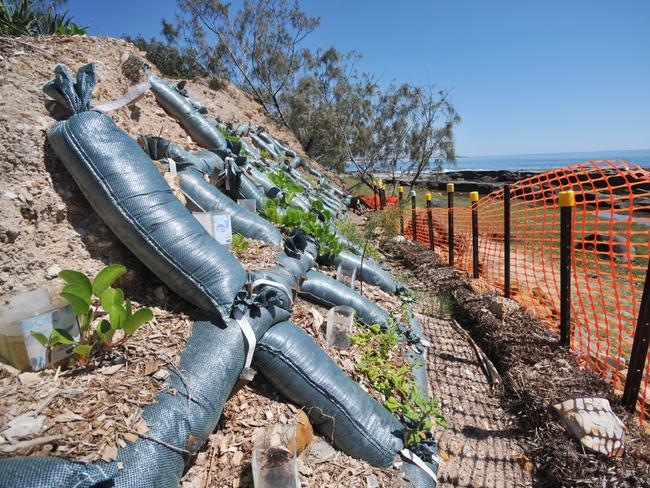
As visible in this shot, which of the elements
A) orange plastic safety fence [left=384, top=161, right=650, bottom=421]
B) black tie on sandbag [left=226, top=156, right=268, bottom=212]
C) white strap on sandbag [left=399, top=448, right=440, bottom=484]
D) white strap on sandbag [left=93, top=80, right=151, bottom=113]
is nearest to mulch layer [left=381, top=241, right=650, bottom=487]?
orange plastic safety fence [left=384, top=161, right=650, bottom=421]

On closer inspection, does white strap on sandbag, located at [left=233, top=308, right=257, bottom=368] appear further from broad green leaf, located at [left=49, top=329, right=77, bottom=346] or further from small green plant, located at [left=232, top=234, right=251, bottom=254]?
small green plant, located at [left=232, top=234, right=251, bottom=254]

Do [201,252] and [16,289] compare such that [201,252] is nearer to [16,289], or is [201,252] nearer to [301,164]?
[16,289]

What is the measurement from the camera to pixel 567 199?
2.62m

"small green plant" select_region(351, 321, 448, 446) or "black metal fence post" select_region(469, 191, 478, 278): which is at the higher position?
"black metal fence post" select_region(469, 191, 478, 278)

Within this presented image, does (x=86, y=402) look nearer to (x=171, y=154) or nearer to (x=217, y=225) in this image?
(x=217, y=225)

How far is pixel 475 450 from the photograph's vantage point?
6.68 ft

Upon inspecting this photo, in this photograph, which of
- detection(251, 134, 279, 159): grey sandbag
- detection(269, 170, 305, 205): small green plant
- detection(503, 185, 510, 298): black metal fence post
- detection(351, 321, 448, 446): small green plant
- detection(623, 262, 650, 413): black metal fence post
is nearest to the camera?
detection(351, 321, 448, 446): small green plant

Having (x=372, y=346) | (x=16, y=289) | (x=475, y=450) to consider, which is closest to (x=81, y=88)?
(x=16, y=289)

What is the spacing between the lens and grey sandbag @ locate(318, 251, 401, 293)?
10.4ft

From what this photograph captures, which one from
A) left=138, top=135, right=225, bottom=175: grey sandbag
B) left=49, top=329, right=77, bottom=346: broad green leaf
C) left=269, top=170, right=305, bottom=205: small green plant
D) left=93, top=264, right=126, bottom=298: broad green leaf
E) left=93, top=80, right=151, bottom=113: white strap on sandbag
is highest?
left=93, top=80, right=151, bottom=113: white strap on sandbag

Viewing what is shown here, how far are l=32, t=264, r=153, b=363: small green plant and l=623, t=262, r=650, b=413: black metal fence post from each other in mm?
2503

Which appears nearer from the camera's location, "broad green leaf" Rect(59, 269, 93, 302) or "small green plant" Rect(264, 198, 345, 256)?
"broad green leaf" Rect(59, 269, 93, 302)

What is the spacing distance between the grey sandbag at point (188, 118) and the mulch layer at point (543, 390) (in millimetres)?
3276

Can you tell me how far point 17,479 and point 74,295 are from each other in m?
0.55
